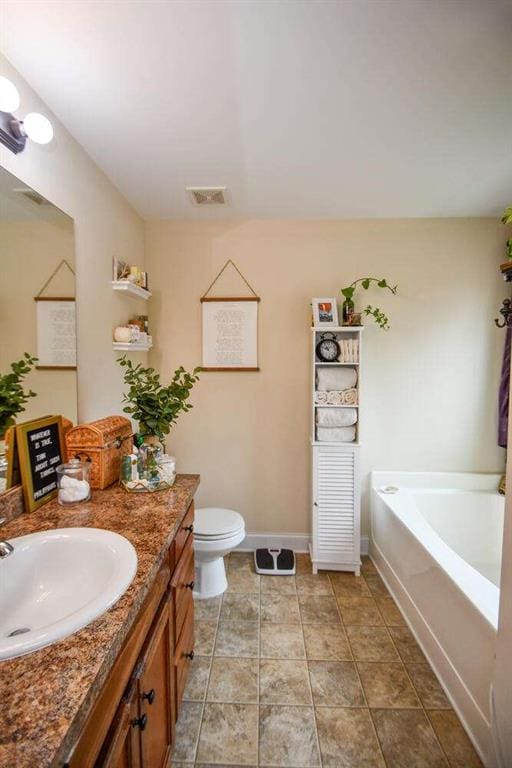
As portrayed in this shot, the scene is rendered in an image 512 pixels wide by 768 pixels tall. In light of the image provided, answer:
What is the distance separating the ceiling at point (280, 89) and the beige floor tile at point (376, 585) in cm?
246

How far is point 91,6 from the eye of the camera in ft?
3.23

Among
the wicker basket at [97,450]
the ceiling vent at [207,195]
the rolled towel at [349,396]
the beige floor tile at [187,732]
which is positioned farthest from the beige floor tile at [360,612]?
the ceiling vent at [207,195]

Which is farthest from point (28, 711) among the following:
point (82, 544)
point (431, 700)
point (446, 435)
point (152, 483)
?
point (446, 435)

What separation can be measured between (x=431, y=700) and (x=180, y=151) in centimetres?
274

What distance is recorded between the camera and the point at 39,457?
126 centimetres

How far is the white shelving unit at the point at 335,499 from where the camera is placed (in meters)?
2.22

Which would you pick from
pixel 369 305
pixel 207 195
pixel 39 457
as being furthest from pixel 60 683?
pixel 369 305

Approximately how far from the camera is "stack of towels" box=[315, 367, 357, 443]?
221 centimetres

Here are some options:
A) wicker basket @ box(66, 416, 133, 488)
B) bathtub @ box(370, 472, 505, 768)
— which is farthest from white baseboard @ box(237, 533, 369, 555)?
wicker basket @ box(66, 416, 133, 488)

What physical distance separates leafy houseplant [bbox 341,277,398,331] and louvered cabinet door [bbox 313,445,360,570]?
0.90 metres

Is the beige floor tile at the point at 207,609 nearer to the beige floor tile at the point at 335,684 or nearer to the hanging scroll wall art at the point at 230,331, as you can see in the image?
the beige floor tile at the point at 335,684

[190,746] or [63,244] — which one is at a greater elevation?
[63,244]

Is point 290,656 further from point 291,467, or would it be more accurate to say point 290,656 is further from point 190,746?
point 291,467

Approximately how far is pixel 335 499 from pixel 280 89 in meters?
2.18
